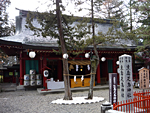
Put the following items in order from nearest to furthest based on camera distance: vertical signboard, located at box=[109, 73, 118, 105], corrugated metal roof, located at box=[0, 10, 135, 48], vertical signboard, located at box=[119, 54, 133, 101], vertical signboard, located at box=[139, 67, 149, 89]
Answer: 1. vertical signboard, located at box=[119, 54, 133, 101]
2. vertical signboard, located at box=[109, 73, 118, 105]
3. vertical signboard, located at box=[139, 67, 149, 89]
4. corrugated metal roof, located at box=[0, 10, 135, 48]

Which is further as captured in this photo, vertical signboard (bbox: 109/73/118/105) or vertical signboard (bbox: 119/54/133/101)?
vertical signboard (bbox: 109/73/118/105)

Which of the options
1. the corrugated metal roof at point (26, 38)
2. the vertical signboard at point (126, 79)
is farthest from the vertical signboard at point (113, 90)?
the corrugated metal roof at point (26, 38)

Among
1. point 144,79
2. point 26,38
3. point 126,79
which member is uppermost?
point 26,38

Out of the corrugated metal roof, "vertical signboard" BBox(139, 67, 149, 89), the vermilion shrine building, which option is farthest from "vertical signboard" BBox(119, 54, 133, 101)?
the corrugated metal roof

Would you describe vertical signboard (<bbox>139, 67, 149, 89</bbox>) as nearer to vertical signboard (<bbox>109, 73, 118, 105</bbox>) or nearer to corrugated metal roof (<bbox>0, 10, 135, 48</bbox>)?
vertical signboard (<bbox>109, 73, 118, 105</bbox>)

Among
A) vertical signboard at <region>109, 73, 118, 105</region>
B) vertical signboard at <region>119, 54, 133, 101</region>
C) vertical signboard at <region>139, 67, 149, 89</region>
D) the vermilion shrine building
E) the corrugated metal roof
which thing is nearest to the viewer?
vertical signboard at <region>119, 54, 133, 101</region>

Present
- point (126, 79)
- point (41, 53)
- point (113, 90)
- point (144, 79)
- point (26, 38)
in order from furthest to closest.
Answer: point (26, 38) < point (41, 53) < point (144, 79) < point (113, 90) < point (126, 79)

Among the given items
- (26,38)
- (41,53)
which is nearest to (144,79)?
(41,53)

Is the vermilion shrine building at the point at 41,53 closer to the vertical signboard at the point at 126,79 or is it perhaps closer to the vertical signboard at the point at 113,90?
the vertical signboard at the point at 113,90

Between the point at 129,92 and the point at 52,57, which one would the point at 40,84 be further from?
the point at 129,92

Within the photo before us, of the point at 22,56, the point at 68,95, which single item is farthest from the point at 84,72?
the point at 68,95

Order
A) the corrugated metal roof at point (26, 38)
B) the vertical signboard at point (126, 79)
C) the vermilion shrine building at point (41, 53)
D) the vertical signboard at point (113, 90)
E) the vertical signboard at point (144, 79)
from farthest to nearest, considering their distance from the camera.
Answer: the corrugated metal roof at point (26, 38), the vermilion shrine building at point (41, 53), the vertical signboard at point (144, 79), the vertical signboard at point (113, 90), the vertical signboard at point (126, 79)

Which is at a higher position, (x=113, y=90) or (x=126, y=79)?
(x=126, y=79)

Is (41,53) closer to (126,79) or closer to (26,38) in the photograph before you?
(26,38)
